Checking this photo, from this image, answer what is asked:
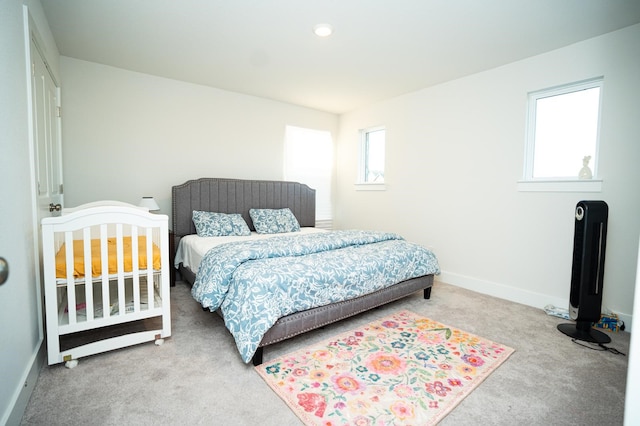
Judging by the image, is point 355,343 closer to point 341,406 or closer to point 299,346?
point 299,346

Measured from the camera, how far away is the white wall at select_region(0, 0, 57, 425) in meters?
1.39

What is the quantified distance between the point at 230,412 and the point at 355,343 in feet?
3.40

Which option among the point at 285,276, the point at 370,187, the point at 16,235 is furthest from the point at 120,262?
the point at 370,187

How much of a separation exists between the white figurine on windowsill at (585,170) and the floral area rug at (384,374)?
182 centimetres

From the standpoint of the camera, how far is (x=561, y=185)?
2.94 metres

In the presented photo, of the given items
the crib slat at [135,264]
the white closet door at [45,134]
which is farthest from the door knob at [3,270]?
the white closet door at [45,134]

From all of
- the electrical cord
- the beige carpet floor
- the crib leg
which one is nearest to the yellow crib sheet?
the beige carpet floor

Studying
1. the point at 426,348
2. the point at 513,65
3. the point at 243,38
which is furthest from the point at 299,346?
the point at 513,65

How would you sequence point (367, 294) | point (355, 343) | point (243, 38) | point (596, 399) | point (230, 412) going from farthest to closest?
1. point (243, 38)
2. point (367, 294)
3. point (355, 343)
4. point (596, 399)
5. point (230, 412)

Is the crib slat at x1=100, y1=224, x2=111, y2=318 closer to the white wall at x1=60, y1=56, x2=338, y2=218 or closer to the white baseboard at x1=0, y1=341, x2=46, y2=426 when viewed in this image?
the white baseboard at x1=0, y1=341, x2=46, y2=426

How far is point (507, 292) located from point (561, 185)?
4.09ft

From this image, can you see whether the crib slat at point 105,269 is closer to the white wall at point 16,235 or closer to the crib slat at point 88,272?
the crib slat at point 88,272

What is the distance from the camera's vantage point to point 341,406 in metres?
1.61

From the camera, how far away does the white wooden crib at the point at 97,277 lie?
1862 millimetres
